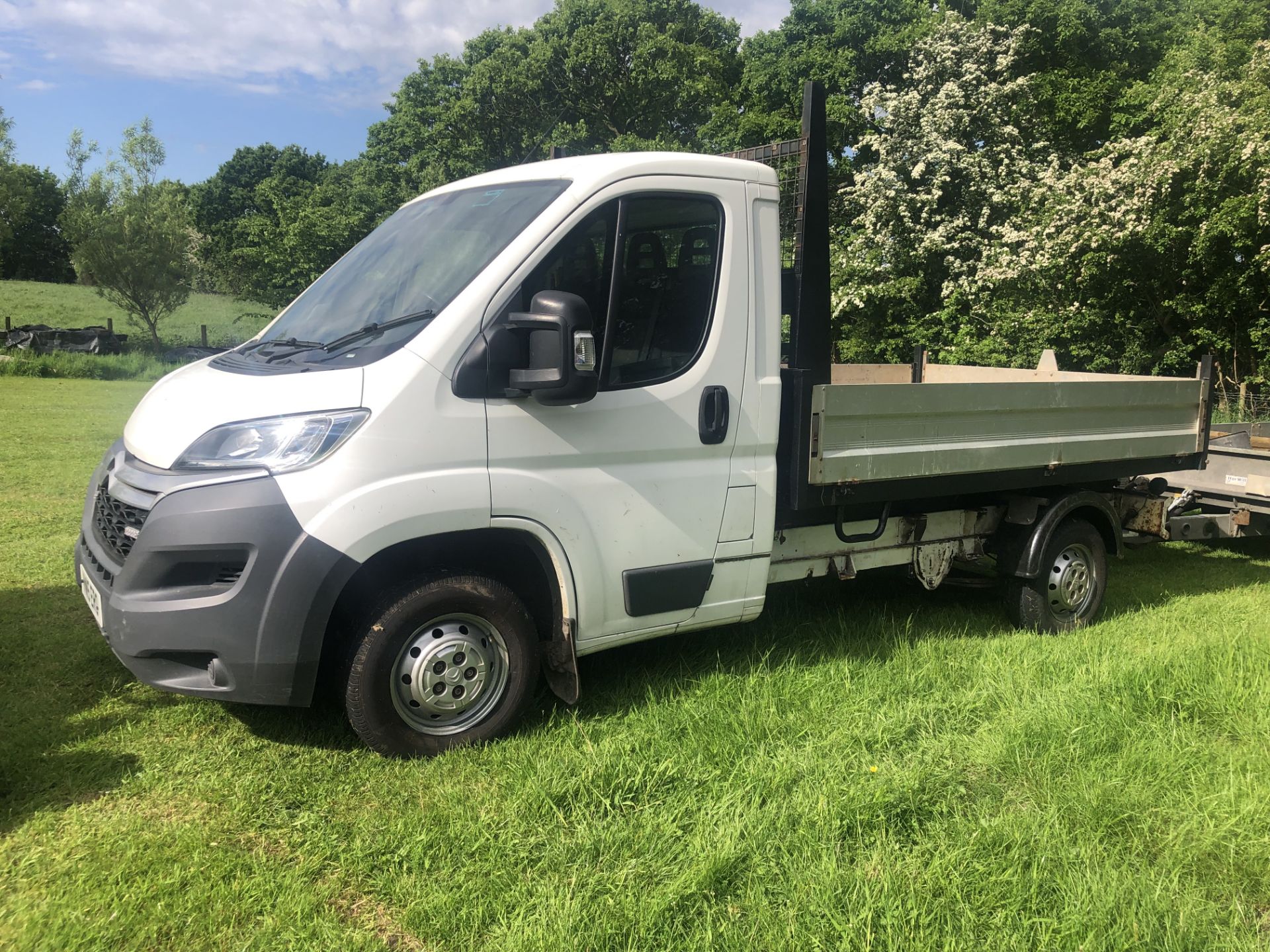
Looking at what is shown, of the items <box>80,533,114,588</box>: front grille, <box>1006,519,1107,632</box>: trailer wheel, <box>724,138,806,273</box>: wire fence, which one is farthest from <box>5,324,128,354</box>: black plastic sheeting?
<box>1006,519,1107,632</box>: trailer wheel

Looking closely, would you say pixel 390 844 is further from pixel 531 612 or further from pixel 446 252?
pixel 446 252

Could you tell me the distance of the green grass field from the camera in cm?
270

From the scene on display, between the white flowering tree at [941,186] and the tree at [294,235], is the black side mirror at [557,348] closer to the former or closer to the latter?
the white flowering tree at [941,186]

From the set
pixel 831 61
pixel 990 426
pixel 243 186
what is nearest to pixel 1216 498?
pixel 990 426

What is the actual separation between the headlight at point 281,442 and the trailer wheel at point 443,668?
64cm

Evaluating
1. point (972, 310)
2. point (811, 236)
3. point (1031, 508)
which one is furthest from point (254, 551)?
point (972, 310)

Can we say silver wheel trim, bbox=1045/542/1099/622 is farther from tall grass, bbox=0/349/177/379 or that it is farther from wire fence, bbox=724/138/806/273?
tall grass, bbox=0/349/177/379

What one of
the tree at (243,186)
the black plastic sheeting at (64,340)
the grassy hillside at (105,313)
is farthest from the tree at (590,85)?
the tree at (243,186)

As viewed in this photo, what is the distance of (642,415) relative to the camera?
3.85 m

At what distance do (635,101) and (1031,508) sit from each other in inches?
1286

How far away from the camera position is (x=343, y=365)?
3422mm

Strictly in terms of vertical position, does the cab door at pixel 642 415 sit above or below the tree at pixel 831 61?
below

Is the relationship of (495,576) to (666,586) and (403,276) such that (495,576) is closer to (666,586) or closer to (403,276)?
(666,586)

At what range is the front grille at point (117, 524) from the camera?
341 cm
